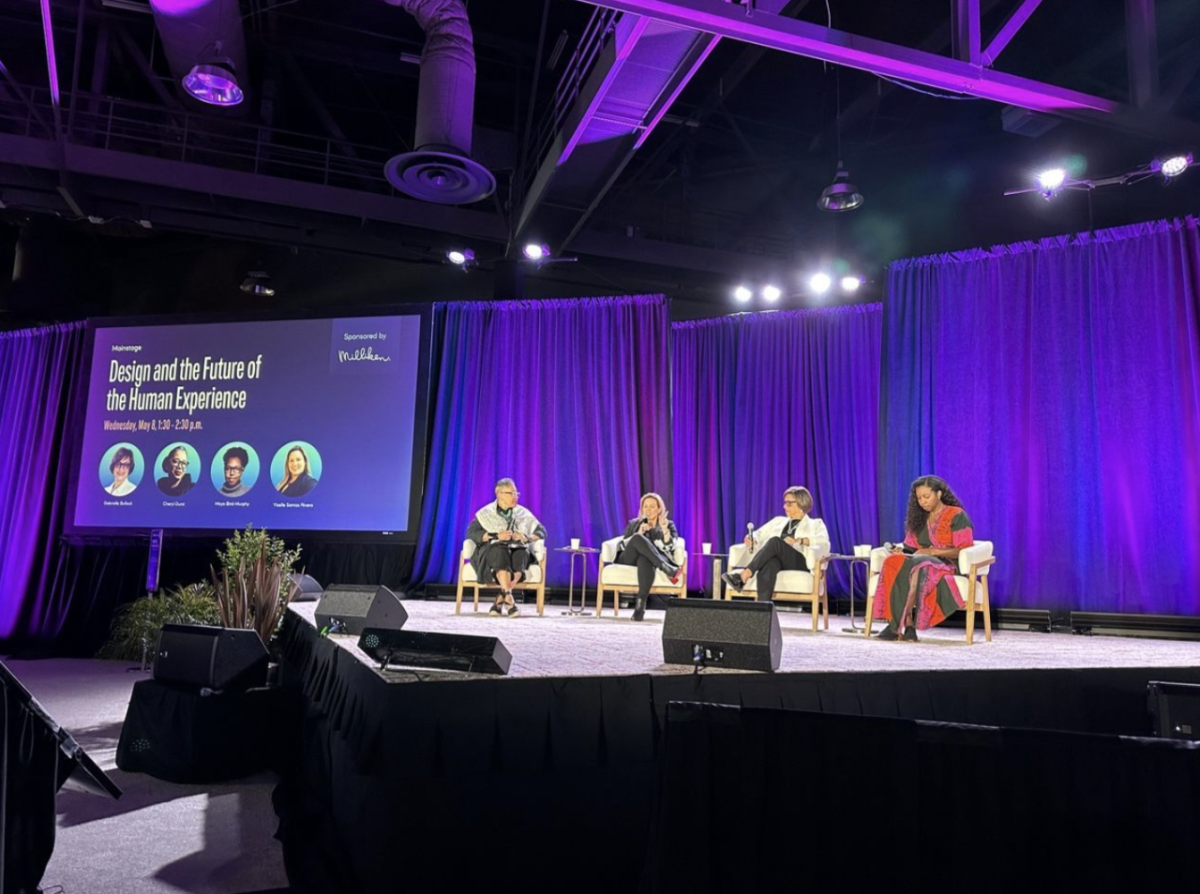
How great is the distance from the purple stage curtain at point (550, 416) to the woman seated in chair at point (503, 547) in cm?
144

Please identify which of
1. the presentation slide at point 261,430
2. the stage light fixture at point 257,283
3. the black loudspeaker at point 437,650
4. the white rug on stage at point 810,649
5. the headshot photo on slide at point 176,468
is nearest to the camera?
the black loudspeaker at point 437,650

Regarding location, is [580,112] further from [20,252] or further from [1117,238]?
[20,252]

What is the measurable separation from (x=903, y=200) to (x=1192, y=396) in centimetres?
293

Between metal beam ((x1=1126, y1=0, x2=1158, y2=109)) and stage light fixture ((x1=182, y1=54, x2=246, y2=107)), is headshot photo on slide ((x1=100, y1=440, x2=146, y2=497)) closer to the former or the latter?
stage light fixture ((x1=182, y1=54, x2=246, y2=107))

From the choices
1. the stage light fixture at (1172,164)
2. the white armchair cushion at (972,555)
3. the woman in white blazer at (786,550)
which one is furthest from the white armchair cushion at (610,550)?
the stage light fixture at (1172,164)

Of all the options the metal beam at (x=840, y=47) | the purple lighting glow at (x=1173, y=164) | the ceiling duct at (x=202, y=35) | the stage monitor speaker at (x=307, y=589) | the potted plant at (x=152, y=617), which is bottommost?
the potted plant at (x=152, y=617)

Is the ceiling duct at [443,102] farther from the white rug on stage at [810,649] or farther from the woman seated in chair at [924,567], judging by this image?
the woman seated in chair at [924,567]

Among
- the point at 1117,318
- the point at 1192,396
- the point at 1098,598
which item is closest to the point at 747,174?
the point at 1117,318

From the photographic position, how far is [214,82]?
16.7 feet

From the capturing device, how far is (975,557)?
15.1 feet

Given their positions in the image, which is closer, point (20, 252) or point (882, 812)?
point (882, 812)

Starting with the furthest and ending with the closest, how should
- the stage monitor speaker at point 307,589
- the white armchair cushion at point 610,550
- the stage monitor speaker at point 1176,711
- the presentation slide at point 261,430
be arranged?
the presentation slide at point 261,430, the stage monitor speaker at point 307,589, the white armchair cushion at point 610,550, the stage monitor speaker at point 1176,711

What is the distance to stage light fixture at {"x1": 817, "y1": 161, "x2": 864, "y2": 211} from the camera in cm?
627

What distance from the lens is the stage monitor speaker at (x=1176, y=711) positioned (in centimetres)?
224
